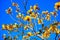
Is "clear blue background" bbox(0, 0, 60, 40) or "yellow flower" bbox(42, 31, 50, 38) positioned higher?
"clear blue background" bbox(0, 0, 60, 40)

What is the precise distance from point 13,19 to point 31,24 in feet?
0.92

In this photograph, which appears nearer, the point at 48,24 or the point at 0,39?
the point at 48,24

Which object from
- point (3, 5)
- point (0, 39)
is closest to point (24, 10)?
point (3, 5)

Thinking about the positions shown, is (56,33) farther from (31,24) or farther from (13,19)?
(13,19)

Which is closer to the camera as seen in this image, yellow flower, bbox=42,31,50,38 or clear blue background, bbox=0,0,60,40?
yellow flower, bbox=42,31,50,38

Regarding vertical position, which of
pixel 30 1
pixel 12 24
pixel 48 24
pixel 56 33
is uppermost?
pixel 30 1

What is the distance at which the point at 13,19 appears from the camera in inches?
83.5

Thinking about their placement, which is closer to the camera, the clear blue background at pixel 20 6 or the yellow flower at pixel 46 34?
the yellow flower at pixel 46 34

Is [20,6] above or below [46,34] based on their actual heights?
above

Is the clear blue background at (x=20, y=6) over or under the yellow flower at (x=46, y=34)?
over

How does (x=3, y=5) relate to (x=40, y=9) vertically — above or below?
above

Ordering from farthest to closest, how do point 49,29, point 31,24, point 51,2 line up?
point 51,2
point 31,24
point 49,29

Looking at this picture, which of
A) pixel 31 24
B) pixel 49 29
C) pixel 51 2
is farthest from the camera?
pixel 51 2

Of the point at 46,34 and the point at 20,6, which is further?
the point at 20,6
